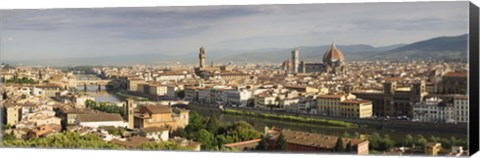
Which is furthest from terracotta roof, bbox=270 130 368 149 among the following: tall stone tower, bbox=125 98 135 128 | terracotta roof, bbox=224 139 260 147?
tall stone tower, bbox=125 98 135 128

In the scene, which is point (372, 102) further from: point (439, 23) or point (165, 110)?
point (165, 110)

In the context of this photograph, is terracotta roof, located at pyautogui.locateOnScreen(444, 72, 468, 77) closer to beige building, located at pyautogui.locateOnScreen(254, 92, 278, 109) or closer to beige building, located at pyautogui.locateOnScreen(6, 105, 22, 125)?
beige building, located at pyautogui.locateOnScreen(254, 92, 278, 109)

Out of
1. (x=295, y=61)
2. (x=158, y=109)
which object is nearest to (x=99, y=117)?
(x=158, y=109)

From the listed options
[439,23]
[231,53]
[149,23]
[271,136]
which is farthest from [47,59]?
[439,23]

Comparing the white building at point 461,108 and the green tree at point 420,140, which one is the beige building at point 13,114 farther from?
the white building at point 461,108

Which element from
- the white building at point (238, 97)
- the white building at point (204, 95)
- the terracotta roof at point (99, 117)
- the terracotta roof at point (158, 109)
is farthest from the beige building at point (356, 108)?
the terracotta roof at point (99, 117)

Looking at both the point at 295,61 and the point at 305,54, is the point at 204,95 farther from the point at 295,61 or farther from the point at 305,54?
the point at 305,54
